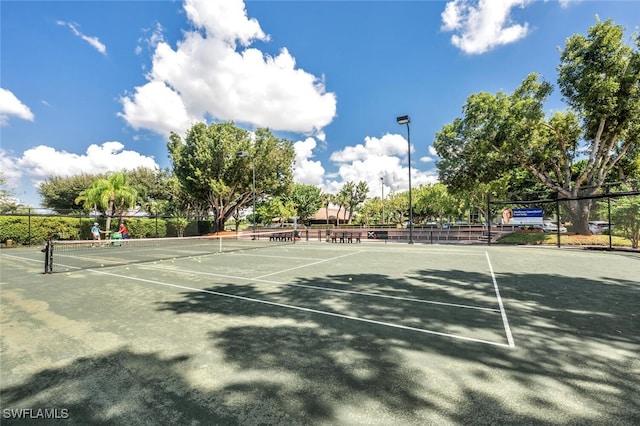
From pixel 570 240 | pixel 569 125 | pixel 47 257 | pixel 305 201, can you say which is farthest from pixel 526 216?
pixel 305 201

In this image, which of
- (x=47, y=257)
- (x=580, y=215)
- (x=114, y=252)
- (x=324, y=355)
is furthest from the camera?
(x=580, y=215)

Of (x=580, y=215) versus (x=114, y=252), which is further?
(x=580, y=215)

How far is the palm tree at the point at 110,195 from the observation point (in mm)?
24922

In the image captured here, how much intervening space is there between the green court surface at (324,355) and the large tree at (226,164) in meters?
29.4

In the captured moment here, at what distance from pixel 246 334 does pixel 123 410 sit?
75.5 inches

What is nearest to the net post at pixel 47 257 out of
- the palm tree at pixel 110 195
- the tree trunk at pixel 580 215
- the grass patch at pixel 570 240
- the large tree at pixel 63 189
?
the palm tree at pixel 110 195

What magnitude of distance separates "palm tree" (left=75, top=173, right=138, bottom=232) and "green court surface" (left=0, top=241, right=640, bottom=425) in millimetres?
20269

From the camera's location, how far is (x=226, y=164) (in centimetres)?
3581

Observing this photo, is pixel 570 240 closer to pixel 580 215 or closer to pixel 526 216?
pixel 580 215

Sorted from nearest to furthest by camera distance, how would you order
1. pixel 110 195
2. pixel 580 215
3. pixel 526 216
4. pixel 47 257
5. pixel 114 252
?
pixel 47 257
pixel 114 252
pixel 580 215
pixel 526 216
pixel 110 195

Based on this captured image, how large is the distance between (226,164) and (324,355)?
115 ft

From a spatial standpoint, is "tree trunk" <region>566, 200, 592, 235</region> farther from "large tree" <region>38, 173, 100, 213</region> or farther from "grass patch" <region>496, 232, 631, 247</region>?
"large tree" <region>38, 173, 100, 213</region>

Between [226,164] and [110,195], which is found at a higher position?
[226,164]

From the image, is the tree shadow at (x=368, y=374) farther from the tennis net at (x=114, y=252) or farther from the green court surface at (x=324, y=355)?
the tennis net at (x=114, y=252)
